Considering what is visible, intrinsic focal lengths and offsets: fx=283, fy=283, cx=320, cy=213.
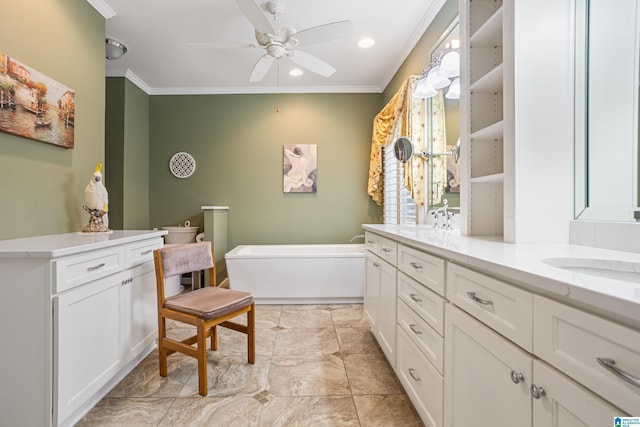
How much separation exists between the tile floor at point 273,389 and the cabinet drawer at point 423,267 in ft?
2.47

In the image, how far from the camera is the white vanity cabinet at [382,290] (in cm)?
169

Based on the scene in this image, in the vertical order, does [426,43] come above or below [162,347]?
above

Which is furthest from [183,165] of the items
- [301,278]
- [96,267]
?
[96,267]

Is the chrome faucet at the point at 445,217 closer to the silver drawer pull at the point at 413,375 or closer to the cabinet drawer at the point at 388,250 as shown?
the cabinet drawer at the point at 388,250

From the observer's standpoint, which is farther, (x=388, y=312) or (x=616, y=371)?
(x=388, y=312)

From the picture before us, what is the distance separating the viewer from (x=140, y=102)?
12.5ft

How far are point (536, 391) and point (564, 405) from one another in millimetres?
71

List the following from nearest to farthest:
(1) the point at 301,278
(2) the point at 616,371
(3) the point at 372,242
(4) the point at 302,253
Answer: (2) the point at 616,371 → (3) the point at 372,242 → (1) the point at 301,278 → (4) the point at 302,253

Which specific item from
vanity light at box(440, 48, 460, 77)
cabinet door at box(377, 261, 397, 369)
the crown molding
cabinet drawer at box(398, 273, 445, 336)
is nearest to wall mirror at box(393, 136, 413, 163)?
vanity light at box(440, 48, 460, 77)

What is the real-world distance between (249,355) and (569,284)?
1.87 meters

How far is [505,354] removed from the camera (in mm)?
767

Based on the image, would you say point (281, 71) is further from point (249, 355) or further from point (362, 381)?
point (362, 381)

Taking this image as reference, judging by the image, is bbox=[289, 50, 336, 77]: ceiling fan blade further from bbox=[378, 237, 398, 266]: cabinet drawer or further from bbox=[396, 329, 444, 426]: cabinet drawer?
bbox=[396, 329, 444, 426]: cabinet drawer

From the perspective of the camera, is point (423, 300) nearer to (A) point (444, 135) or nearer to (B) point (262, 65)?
(A) point (444, 135)
